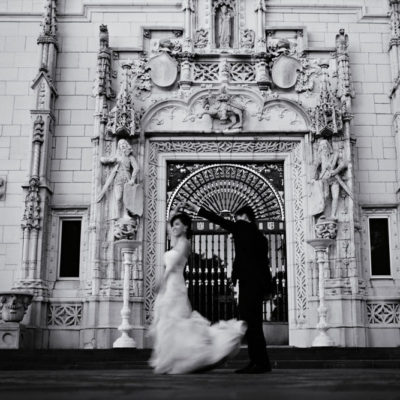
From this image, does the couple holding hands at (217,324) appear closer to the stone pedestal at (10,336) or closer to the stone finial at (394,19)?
the stone pedestal at (10,336)

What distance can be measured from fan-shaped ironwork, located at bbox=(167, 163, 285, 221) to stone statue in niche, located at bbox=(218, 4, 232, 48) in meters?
2.93

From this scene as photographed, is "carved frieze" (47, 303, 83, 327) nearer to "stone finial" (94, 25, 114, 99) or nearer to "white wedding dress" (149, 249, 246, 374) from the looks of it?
"stone finial" (94, 25, 114, 99)

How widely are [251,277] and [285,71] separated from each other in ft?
30.1

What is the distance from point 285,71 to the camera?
14.6 m

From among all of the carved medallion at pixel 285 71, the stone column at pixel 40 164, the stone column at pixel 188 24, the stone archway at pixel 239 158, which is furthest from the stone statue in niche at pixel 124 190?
the carved medallion at pixel 285 71

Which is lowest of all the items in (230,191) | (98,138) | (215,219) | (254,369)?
(254,369)

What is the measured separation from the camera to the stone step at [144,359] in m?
8.99

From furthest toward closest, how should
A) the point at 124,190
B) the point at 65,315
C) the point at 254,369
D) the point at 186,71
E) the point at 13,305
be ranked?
→ the point at 186,71
the point at 124,190
the point at 65,315
the point at 13,305
the point at 254,369

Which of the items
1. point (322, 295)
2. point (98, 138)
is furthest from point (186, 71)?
point (322, 295)

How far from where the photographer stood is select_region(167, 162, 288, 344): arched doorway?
13.9 meters

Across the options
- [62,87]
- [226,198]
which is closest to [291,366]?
[226,198]

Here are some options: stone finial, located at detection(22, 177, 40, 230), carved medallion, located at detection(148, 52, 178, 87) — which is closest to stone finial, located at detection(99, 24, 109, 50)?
carved medallion, located at detection(148, 52, 178, 87)

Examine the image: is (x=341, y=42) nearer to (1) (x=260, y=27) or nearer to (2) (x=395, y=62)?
(2) (x=395, y=62)

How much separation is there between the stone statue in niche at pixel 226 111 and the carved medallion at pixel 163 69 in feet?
3.44
